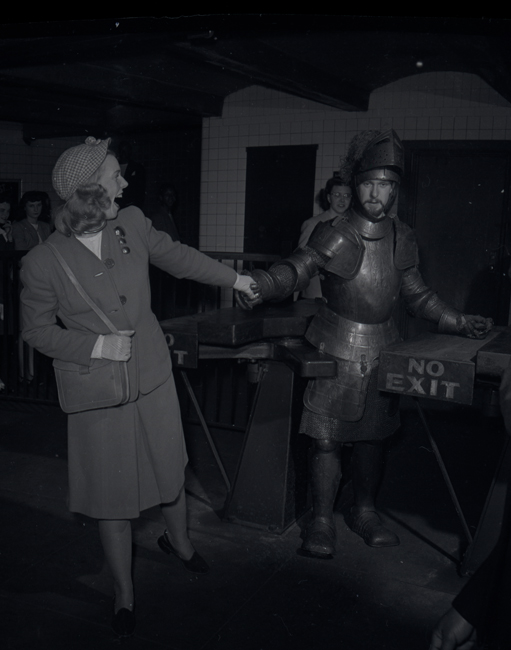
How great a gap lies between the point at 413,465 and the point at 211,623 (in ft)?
6.89

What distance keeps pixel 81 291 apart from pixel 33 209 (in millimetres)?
3917

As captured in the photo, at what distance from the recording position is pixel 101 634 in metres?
2.31

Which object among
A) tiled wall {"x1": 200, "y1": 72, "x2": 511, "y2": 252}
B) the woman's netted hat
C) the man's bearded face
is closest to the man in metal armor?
the man's bearded face

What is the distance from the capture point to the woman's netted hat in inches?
84.8

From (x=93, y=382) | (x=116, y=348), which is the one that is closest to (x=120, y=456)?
(x=93, y=382)

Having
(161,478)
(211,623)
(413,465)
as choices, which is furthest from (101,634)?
(413,465)

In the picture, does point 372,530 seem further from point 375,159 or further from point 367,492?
point 375,159

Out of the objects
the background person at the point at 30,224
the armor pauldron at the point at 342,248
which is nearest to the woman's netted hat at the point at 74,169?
the armor pauldron at the point at 342,248

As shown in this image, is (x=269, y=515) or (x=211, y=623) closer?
(x=211, y=623)

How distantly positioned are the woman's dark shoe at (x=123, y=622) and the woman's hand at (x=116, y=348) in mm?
922

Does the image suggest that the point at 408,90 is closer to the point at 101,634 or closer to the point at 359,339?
the point at 359,339

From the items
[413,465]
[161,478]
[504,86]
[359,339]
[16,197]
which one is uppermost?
[504,86]

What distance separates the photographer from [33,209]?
18.8 ft

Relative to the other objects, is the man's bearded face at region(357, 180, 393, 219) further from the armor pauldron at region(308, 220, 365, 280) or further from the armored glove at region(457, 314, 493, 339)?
the armored glove at region(457, 314, 493, 339)
